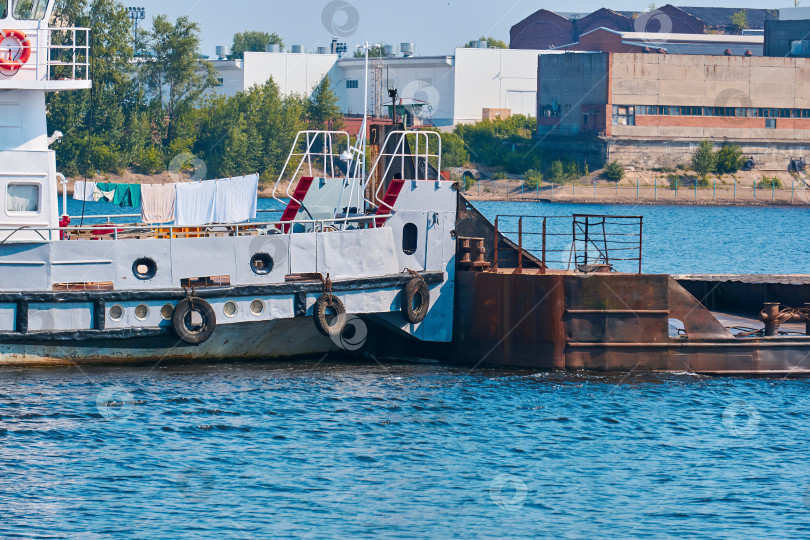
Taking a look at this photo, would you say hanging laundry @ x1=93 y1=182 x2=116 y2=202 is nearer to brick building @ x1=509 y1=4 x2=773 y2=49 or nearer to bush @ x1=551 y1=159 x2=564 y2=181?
bush @ x1=551 y1=159 x2=564 y2=181

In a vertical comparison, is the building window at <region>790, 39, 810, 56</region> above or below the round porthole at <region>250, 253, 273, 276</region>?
above

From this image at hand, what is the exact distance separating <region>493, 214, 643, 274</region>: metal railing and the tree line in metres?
28.1

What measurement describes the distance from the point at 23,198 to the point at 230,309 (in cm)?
465

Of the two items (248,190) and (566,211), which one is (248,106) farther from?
(248,190)

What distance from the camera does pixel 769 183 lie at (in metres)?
96.2

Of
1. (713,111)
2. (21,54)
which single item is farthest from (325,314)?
Answer: (713,111)

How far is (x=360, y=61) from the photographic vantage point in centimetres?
10225

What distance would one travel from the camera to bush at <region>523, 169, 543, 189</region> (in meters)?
93.7

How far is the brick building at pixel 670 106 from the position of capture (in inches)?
3533

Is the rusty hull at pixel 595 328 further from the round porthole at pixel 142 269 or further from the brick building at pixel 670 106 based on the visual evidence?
the brick building at pixel 670 106

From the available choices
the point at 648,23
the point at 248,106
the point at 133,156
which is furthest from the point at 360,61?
the point at 648,23

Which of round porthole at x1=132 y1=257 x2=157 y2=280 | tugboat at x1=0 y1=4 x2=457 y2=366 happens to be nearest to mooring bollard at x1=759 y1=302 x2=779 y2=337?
tugboat at x1=0 y1=4 x2=457 y2=366

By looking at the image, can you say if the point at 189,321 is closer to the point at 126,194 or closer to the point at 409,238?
the point at 409,238

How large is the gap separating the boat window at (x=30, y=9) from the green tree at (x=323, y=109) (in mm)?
77564
